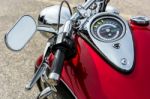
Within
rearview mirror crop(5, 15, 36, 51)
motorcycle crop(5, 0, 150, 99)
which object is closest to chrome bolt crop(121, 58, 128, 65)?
motorcycle crop(5, 0, 150, 99)

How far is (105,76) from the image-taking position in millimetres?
1297

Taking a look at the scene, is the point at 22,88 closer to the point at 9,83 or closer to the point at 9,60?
the point at 9,83

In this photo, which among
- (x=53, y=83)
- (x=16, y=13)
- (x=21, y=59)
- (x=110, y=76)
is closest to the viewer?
(x=53, y=83)

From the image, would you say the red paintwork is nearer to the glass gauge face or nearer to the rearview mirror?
the glass gauge face

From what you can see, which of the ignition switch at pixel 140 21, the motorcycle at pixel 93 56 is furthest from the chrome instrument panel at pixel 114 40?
the ignition switch at pixel 140 21

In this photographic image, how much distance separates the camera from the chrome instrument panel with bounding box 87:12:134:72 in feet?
4.25

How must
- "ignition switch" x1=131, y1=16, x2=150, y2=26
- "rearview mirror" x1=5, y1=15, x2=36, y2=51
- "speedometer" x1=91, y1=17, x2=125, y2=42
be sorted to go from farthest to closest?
"ignition switch" x1=131, y1=16, x2=150, y2=26
"speedometer" x1=91, y1=17, x2=125, y2=42
"rearview mirror" x1=5, y1=15, x2=36, y2=51

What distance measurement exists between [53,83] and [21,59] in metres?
2.33

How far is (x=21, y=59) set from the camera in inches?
133

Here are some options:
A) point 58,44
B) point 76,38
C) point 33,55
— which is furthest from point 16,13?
point 58,44

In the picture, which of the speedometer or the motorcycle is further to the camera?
the speedometer

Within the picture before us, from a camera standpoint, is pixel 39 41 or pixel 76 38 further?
pixel 39 41

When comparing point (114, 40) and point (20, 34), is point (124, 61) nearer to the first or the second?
point (114, 40)

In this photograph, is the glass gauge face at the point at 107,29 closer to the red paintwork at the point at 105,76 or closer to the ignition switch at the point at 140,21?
the red paintwork at the point at 105,76
